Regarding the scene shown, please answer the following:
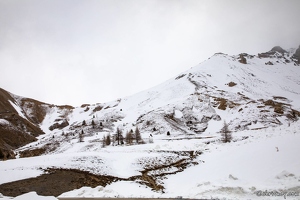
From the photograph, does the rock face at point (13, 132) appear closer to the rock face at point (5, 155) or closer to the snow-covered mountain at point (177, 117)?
the snow-covered mountain at point (177, 117)

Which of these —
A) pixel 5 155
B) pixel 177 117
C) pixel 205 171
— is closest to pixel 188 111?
pixel 177 117

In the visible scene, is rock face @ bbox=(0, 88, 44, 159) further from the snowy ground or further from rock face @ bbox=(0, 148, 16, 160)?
the snowy ground

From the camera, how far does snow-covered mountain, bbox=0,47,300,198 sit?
39281mm

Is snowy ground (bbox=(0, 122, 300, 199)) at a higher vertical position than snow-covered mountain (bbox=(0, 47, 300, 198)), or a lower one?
lower

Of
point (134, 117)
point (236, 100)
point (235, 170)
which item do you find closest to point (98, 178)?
point (235, 170)

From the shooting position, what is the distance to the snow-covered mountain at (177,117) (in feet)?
129

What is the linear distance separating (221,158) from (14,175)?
22.9 m

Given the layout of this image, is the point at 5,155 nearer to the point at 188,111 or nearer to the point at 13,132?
the point at 13,132

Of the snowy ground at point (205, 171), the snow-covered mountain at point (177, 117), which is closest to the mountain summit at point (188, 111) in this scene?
the snow-covered mountain at point (177, 117)

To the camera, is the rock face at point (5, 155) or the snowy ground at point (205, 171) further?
the rock face at point (5, 155)

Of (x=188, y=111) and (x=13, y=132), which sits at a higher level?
(x=188, y=111)

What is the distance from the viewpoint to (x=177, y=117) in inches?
3374

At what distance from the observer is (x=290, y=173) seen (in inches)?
611

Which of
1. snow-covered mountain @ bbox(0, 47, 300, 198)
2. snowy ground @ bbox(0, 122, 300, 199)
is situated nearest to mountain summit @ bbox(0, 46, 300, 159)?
snow-covered mountain @ bbox(0, 47, 300, 198)
